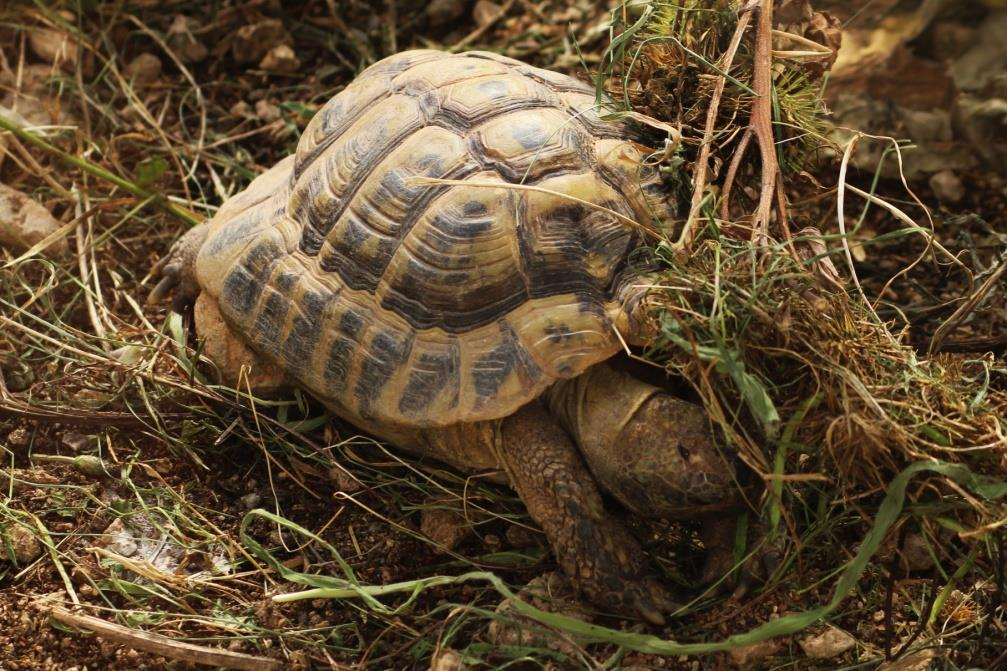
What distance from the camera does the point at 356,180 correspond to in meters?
3.12

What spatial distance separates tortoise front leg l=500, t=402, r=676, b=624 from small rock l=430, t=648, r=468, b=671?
405 mm

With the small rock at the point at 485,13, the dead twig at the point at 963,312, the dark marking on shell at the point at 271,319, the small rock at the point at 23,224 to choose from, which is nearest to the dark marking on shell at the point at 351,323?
the dark marking on shell at the point at 271,319

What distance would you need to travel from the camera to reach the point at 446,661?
8.79 ft

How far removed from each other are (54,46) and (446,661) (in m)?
3.42

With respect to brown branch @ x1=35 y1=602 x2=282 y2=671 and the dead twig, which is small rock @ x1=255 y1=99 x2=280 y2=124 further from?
the dead twig

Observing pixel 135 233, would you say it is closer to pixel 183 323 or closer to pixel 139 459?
pixel 183 323

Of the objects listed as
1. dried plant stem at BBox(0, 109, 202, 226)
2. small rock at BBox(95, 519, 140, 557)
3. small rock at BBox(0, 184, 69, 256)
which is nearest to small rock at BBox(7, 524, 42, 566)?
small rock at BBox(95, 519, 140, 557)

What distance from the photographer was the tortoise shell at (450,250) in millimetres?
2836

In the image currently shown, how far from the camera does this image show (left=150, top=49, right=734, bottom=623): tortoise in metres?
2.79

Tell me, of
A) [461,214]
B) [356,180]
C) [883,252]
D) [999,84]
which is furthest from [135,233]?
[999,84]

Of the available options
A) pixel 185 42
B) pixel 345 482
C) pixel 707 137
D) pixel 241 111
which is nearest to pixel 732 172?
pixel 707 137

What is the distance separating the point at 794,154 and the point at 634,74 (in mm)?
615

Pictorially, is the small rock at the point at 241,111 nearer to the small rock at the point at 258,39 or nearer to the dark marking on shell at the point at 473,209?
the small rock at the point at 258,39

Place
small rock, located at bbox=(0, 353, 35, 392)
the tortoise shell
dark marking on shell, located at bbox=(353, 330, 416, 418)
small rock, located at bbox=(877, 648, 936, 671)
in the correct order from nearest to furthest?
1. small rock, located at bbox=(877, 648, 936, 671)
2. the tortoise shell
3. dark marking on shell, located at bbox=(353, 330, 416, 418)
4. small rock, located at bbox=(0, 353, 35, 392)
